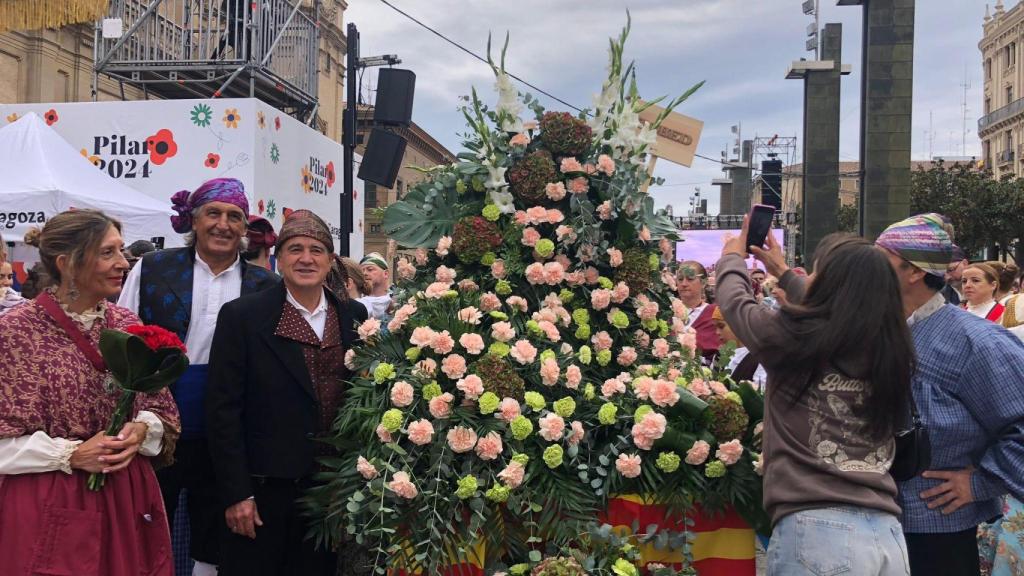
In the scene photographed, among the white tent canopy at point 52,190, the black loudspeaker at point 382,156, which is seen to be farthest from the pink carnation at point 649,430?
the black loudspeaker at point 382,156

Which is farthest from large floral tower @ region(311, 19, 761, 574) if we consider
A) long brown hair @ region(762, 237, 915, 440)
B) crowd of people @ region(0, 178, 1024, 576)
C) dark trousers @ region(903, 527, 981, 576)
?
long brown hair @ region(762, 237, 915, 440)

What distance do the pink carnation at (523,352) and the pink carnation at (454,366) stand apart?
194 millimetres

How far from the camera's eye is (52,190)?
6.16 metres

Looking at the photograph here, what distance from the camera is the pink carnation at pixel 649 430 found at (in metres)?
2.77

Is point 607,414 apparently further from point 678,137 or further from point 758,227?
point 678,137

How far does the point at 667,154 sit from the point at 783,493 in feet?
5.88

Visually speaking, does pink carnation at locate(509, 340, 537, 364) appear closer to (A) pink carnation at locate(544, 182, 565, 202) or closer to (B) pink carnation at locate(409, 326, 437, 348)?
(B) pink carnation at locate(409, 326, 437, 348)

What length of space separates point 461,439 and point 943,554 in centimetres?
151

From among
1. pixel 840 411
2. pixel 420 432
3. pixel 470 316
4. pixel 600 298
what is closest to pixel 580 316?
pixel 600 298

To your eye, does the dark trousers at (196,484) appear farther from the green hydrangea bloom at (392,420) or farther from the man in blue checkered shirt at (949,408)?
the man in blue checkered shirt at (949,408)

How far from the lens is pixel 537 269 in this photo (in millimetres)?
3125

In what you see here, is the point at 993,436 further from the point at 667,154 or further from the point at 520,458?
the point at 667,154

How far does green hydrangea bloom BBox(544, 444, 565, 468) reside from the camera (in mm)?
2738

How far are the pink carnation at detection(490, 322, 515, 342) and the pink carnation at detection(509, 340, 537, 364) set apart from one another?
0.17 feet
